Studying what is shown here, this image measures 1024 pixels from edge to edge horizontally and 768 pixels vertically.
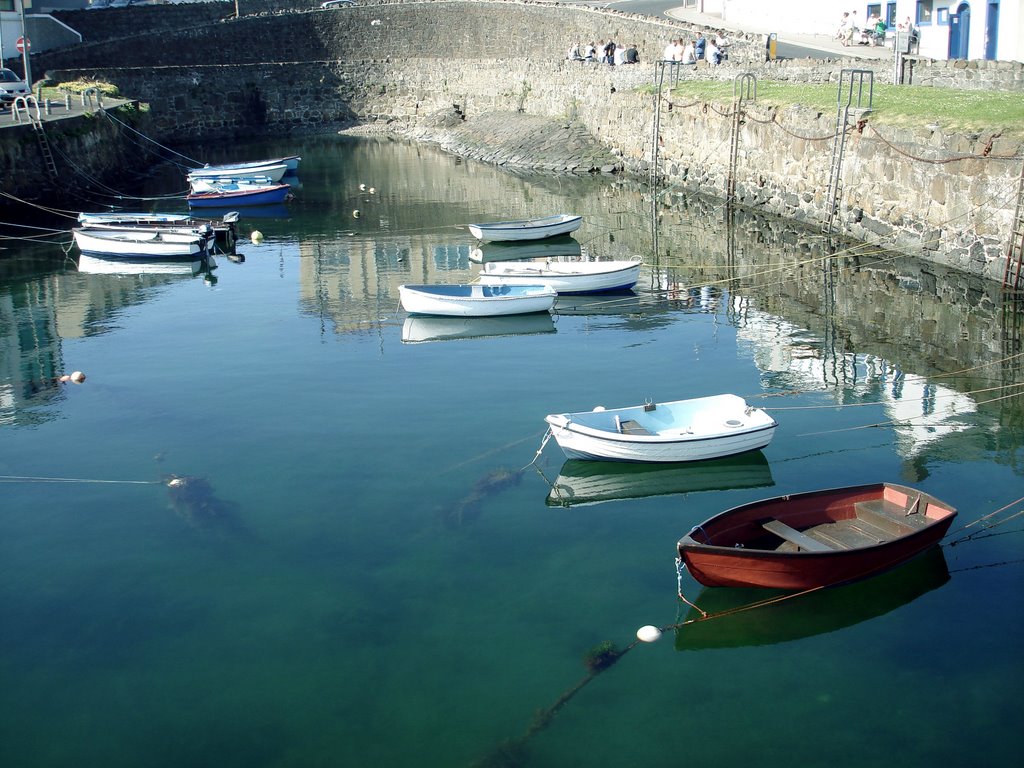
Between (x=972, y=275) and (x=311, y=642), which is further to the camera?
(x=972, y=275)

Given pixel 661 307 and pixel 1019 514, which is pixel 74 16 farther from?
pixel 1019 514

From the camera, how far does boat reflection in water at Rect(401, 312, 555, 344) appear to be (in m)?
24.5


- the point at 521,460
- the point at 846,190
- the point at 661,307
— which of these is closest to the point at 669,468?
the point at 521,460

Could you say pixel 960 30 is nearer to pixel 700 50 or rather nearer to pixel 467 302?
pixel 700 50

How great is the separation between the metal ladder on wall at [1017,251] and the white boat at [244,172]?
30691mm

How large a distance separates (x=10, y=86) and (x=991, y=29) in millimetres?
41830

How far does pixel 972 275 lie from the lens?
85.9 ft

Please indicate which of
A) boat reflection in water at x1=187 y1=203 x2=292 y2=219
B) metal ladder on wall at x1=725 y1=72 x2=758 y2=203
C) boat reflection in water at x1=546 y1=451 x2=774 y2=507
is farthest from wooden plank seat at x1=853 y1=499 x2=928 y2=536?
boat reflection in water at x1=187 y1=203 x2=292 y2=219

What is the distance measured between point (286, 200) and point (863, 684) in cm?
3708

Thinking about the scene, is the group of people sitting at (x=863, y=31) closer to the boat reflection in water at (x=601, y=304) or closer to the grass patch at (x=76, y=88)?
the boat reflection in water at (x=601, y=304)

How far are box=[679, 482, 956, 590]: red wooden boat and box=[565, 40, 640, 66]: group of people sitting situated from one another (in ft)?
134

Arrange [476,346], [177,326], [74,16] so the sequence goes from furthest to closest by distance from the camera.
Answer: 1. [74,16]
2. [177,326]
3. [476,346]

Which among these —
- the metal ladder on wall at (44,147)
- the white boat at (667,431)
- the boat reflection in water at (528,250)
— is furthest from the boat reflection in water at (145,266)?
the white boat at (667,431)

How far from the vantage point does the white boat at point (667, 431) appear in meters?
16.3
